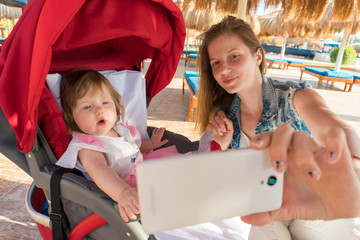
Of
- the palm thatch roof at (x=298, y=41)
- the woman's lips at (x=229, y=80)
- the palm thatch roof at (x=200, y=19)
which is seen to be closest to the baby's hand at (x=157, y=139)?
the woman's lips at (x=229, y=80)

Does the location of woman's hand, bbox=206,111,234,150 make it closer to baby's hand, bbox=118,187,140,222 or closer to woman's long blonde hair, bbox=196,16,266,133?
woman's long blonde hair, bbox=196,16,266,133

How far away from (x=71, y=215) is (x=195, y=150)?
0.78 m

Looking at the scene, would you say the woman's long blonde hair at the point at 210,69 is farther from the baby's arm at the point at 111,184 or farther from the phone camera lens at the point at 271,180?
the phone camera lens at the point at 271,180

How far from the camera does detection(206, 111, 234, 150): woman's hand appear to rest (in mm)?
1283

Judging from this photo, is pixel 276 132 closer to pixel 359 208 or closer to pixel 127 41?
pixel 359 208

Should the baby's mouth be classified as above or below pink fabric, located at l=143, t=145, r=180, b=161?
above

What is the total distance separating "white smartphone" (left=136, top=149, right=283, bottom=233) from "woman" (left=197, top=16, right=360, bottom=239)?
1.9 inches

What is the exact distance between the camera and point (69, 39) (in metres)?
1.21

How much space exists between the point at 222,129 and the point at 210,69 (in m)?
0.43

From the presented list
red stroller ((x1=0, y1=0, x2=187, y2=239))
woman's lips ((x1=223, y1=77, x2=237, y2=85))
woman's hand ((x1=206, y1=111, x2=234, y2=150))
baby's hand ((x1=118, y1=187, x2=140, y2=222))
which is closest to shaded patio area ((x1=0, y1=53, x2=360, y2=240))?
red stroller ((x1=0, y1=0, x2=187, y2=239))

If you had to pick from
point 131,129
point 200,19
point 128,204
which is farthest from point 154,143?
point 200,19

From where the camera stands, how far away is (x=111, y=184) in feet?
3.18

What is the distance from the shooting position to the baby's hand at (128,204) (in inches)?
32.9

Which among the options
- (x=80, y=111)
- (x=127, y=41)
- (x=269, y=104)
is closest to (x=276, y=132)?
(x=269, y=104)
